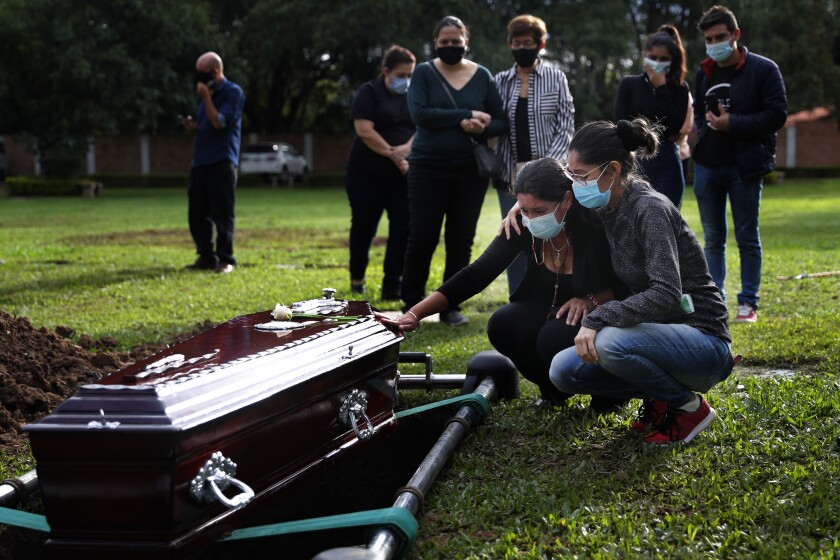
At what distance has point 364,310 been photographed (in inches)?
176

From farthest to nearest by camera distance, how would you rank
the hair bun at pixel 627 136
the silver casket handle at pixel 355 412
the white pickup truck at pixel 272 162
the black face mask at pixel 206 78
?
the white pickup truck at pixel 272 162 < the black face mask at pixel 206 78 < the hair bun at pixel 627 136 < the silver casket handle at pixel 355 412

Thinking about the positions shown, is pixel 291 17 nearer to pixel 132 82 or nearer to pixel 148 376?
pixel 132 82

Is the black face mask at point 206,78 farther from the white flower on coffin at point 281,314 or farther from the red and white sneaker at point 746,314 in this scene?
the white flower on coffin at point 281,314

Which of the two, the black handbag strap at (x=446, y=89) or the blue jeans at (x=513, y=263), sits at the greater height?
the black handbag strap at (x=446, y=89)

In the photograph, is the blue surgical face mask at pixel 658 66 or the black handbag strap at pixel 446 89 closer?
the black handbag strap at pixel 446 89

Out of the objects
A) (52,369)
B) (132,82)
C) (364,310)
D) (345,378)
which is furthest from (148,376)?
(132,82)

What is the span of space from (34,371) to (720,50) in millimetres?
4723

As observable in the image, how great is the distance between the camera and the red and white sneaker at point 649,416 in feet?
13.9

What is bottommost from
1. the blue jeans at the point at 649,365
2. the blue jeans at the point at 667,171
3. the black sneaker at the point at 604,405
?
the black sneaker at the point at 604,405

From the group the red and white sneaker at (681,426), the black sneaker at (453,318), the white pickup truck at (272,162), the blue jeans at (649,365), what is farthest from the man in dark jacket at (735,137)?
the white pickup truck at (272,162)

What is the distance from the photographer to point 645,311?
12.9 feet

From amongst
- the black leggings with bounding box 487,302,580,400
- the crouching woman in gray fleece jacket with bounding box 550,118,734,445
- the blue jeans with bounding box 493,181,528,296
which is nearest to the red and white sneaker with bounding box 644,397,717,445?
the crouching woman in gray fleece jacket with bounding box 550,118,734,445

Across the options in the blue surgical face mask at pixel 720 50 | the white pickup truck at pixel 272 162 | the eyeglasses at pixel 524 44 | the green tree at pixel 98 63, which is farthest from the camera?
the white pickup truck at pixel 272 162

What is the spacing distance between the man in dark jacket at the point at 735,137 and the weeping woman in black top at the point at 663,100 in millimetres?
218
